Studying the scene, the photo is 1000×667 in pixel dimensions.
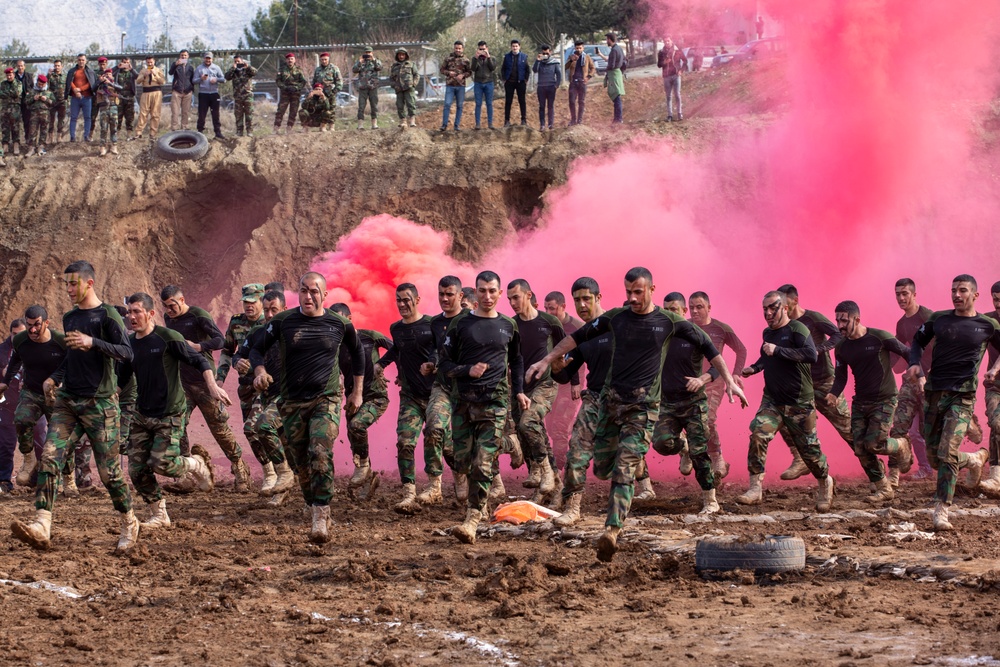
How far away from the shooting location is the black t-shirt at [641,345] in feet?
29.2

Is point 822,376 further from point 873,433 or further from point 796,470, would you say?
point 796,470

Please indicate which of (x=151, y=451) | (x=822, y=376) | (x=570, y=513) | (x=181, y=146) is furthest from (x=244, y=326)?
(x=181, y=146)

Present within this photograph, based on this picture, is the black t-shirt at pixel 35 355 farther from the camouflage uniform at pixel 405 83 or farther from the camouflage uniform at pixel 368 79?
the camouflage uniform at pixel 368 79

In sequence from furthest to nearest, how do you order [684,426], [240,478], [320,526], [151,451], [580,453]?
[240,478], [684,426], [151,451], [580,453], [320,526]

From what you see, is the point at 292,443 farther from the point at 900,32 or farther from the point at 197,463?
the point at 900,32

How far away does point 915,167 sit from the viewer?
1948cm

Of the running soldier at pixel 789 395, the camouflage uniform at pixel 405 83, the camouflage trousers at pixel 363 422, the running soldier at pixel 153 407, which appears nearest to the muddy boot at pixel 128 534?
the running soldier at pixel 153 407

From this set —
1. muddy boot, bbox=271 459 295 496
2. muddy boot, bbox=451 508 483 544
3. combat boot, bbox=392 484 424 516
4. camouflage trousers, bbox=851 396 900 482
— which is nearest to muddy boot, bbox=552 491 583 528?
muddy boot, bbox=451 508 483 544

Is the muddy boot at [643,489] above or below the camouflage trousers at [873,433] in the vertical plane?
below

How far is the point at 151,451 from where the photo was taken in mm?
10117

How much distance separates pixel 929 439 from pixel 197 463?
6.65 metres

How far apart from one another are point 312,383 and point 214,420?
11.2 ft

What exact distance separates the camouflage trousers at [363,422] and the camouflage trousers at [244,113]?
479 inches

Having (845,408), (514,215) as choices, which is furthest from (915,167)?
(845,408)
